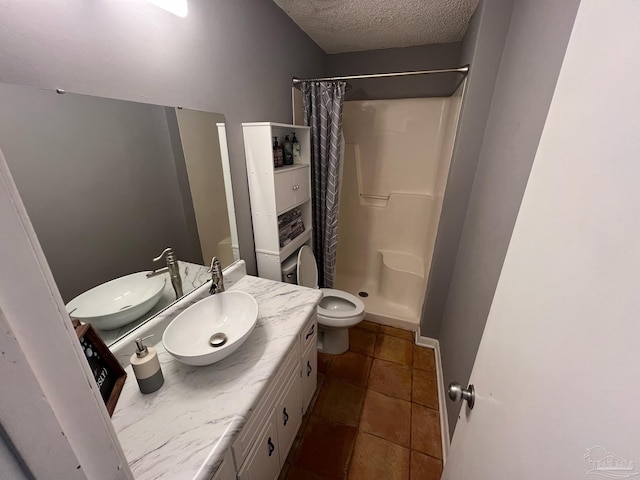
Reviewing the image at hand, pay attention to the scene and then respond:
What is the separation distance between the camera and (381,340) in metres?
2.16

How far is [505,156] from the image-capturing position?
107 cm

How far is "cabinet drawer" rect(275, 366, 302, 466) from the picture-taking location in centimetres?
110

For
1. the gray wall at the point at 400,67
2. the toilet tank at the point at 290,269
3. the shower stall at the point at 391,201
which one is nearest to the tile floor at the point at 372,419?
the shower stall at the point at 391,201

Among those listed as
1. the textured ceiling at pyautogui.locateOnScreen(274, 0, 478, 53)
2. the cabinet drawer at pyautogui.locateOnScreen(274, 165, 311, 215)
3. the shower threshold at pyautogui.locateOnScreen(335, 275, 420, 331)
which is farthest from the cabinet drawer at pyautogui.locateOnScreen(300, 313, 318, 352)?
the textured ceiling at pyautogui.locateOnScreen(274, 0, 478, 53)

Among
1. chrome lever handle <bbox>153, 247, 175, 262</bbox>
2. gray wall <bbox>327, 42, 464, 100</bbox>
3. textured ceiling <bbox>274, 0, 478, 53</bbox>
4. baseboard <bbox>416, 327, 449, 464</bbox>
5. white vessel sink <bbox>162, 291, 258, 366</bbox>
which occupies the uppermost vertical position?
textured ceiling <bbox>274, 0, 478, 53</bbox>

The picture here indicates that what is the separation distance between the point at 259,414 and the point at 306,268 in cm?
111

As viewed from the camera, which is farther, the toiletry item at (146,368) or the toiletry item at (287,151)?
the toiletry item at (287,151)

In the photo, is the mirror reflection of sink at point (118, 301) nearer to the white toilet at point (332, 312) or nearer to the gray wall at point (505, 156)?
the white toilet at point (332, 312)

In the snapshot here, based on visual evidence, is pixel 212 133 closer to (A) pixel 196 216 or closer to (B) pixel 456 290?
(A) pixel 196 216

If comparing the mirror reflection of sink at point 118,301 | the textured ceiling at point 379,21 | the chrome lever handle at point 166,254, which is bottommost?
the mirror reflection of sink at point 118,301

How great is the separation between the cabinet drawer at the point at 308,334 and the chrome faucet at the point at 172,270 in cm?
59

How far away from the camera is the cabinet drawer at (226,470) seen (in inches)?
28.0

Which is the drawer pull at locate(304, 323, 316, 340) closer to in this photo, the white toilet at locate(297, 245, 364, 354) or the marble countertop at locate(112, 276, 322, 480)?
the marble countertop at locate(112, 276, 322, 480)

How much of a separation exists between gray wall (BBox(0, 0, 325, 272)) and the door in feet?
3.76
